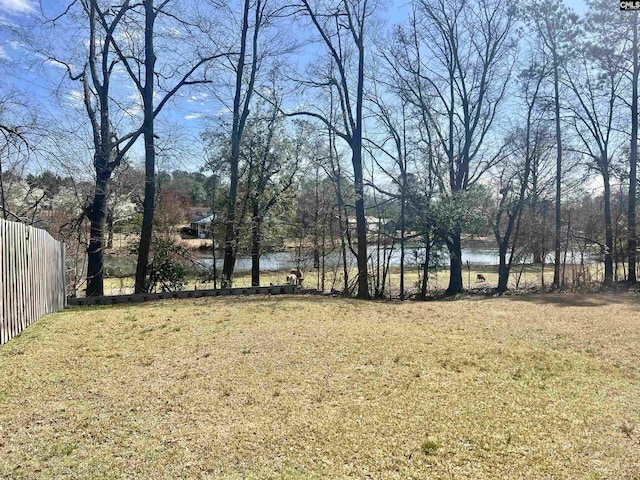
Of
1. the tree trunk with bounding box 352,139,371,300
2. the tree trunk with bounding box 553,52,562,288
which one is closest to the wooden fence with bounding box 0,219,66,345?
the tree trunk with bounding box 352,139,371,300

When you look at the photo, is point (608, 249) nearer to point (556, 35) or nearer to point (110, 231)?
point (556, 35)

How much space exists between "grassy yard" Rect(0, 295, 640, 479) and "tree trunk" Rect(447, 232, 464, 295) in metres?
7.37

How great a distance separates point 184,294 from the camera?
9.24 metres

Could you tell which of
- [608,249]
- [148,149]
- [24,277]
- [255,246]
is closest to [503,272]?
[608,249]

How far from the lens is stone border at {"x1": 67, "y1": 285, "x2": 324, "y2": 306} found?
27.2 ft

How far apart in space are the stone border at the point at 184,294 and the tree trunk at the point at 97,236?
5.06 ft

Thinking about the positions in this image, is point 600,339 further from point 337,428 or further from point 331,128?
point 331,128

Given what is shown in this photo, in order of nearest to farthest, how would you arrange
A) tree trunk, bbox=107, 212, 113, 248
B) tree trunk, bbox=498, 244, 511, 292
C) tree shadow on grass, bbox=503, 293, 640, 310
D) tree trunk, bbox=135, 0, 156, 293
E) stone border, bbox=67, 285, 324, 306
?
1. stone border, bbox=67, 285, 324, 306
2. tree shadow on grass, bbox=503, 293, 640, 310
3. tree trunk, bbox=135, 0, 156, 293
4. tree trunk, bbox=107, 212, 113, 248
5. tree trunk, bbox=498, 244, 511, 292

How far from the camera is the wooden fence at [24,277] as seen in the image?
4172 millimetres

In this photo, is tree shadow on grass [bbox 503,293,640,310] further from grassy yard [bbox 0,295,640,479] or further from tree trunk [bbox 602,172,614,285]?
grassy yard [bbox 0,295,640,479]

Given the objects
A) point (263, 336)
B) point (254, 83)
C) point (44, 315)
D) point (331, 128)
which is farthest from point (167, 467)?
point (254, 83)

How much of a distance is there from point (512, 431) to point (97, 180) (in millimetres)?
10268

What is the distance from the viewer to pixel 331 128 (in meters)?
12.6

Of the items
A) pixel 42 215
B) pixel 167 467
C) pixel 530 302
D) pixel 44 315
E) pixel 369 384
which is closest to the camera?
pixel 167 467
